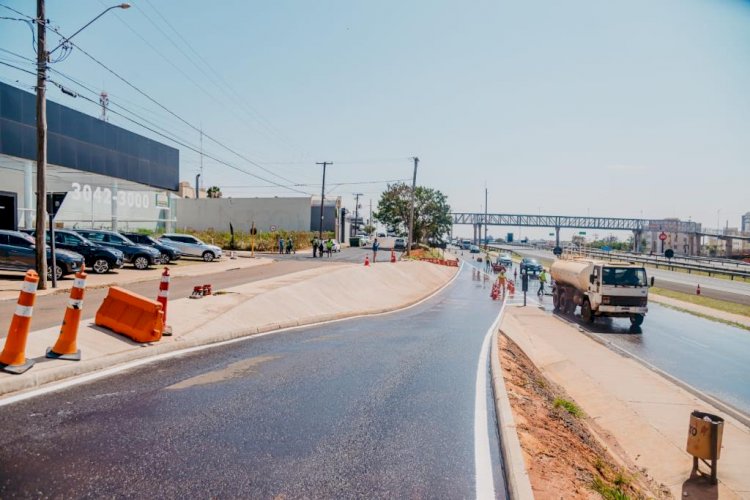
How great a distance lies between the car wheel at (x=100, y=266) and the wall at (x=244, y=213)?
155 feet

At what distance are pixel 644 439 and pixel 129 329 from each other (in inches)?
348

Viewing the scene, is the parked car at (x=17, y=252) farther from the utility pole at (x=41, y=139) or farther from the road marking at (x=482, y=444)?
the road marking at (x=482, y=444)

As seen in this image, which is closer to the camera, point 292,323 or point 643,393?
point 643,393

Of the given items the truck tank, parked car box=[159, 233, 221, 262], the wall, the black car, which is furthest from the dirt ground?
the wall

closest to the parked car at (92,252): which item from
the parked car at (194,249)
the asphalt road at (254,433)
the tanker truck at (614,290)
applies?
the parked car at (194,249)

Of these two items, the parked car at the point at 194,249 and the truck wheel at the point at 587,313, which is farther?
the parked car at the point at 194,249

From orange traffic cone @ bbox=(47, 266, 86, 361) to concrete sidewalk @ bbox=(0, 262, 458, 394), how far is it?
15 cm

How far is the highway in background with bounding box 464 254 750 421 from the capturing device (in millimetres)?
13543

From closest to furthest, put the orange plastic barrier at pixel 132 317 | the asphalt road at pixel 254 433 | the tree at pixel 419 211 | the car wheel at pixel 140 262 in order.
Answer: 1. the asphalt road at pixel 254 433
2. the orange plastic barrier at pixel 132 317
3. the car wheel at pixel 140 262
4. the tree at pixel 419 211

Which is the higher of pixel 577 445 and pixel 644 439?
pixel 577 445

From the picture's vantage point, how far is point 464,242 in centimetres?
13338

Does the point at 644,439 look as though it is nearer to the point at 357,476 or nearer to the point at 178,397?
the point at 357,476

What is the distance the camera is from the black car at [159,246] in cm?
3086

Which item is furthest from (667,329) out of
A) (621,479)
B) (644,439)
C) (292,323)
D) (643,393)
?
(621,479)
